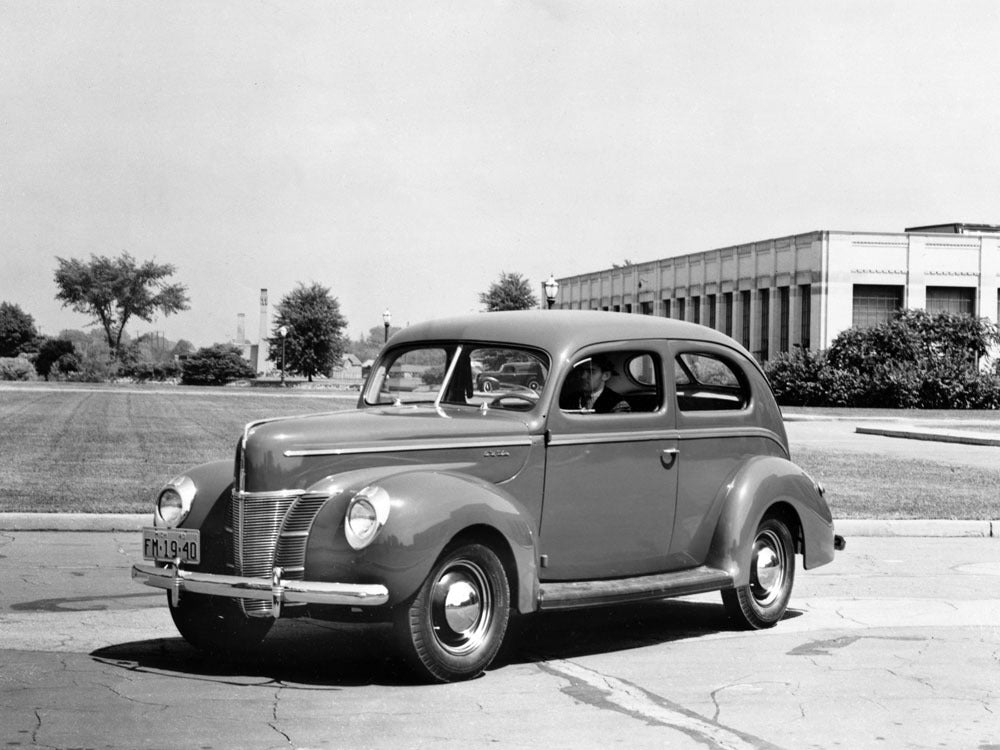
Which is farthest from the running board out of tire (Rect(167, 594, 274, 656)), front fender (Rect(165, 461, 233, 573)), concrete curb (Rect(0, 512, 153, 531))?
concrete curb (Rect(0, 512, 153, 531))

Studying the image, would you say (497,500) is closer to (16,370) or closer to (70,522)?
(70,522)

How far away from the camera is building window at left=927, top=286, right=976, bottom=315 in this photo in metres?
66.5

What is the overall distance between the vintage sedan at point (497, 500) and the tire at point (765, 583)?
14 millimetres

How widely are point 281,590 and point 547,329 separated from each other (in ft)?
7.57

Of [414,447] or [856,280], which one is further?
[856,280]

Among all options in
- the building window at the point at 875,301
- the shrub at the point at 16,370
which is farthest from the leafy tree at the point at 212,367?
the building window at the point at 875,301

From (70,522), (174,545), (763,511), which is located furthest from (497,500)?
(70,522)

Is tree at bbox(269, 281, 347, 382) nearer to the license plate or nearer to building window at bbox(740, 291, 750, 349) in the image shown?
building window at bbox(740, 291, 750, 349)

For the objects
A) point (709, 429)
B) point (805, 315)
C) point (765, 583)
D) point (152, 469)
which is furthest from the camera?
point (805, 315)

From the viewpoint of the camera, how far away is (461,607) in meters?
6.66

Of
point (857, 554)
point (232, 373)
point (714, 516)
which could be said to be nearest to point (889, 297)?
point (232, 373)

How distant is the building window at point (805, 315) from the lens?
6688 cm

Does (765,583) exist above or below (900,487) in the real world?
above

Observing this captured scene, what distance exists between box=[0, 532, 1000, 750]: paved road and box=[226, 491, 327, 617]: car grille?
1.88 feet
